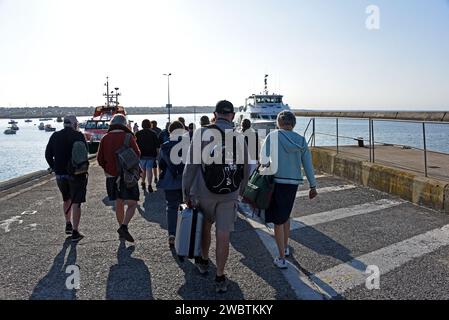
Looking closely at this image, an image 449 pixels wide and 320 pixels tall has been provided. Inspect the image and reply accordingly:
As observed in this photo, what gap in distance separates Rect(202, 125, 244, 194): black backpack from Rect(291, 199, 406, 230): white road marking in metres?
2.57

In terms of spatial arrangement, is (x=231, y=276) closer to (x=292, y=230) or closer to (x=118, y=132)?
(x=292, y=230)

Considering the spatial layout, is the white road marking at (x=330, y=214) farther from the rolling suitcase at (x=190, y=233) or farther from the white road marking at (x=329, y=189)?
the rolling suitcase at (x=190, y=233)

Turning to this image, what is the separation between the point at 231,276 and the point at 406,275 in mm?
1835

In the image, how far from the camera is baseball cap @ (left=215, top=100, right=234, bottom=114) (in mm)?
4117

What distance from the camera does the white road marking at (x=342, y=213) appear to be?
6.45m

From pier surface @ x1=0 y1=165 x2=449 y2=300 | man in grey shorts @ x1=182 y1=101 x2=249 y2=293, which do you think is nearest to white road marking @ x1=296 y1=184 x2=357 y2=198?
pier surface @ x1=0 y1=165 x2=449 y2=300

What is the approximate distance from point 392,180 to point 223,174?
18.2 feet

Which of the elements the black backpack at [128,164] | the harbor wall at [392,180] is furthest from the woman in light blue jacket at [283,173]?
the harbor wall at [392,180]

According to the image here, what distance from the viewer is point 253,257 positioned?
492cm

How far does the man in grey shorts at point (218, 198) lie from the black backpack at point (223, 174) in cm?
7

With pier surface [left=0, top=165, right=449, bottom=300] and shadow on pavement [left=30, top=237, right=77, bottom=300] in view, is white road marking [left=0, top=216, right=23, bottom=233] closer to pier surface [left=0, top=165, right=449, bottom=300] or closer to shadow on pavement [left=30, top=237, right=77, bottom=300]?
pier surface [left=0, top=165, right=449, bottom=300]
